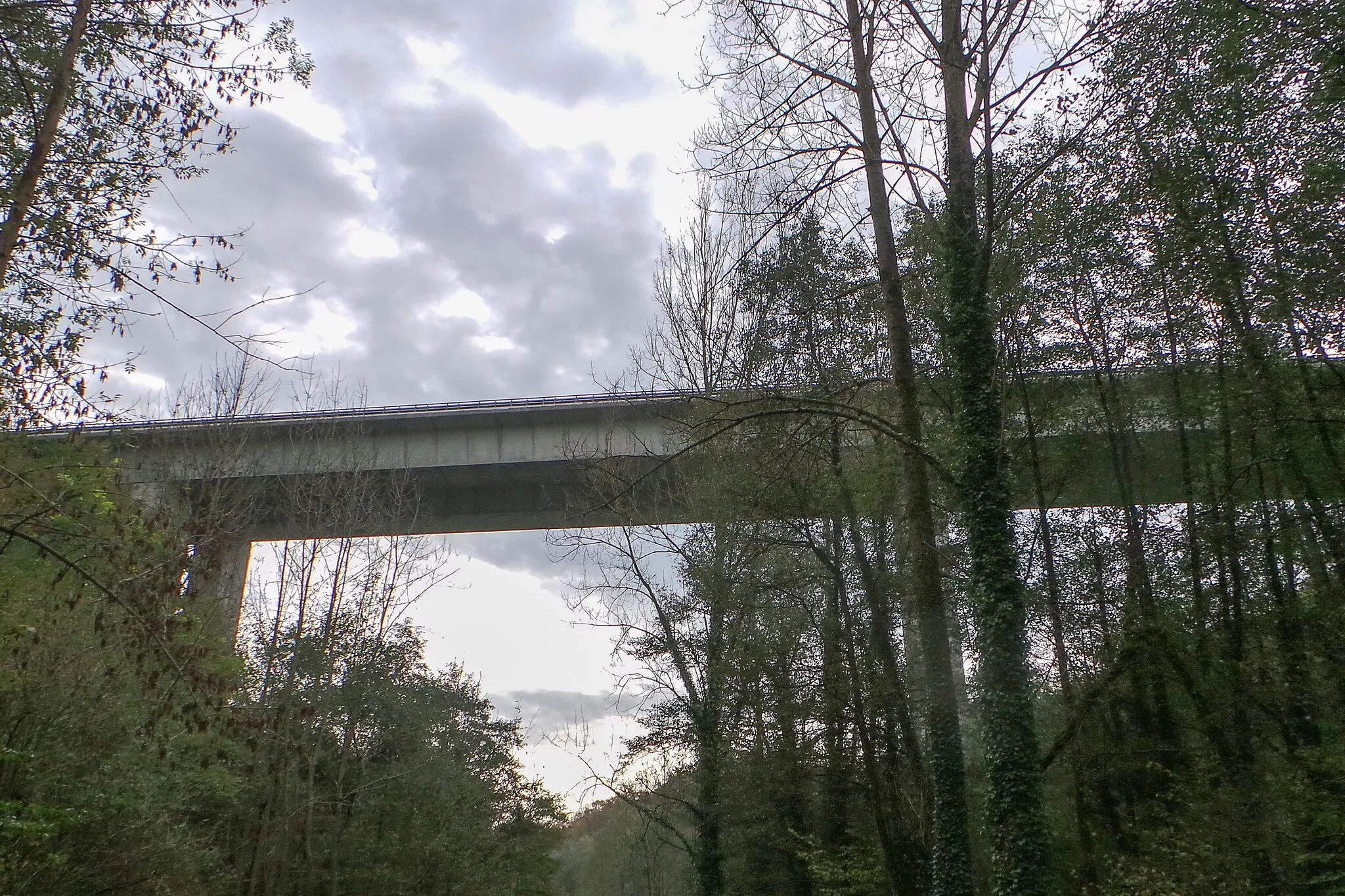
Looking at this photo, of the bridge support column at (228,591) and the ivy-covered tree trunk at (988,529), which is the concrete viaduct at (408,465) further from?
the ivy-covered tree trunk at (988,529)

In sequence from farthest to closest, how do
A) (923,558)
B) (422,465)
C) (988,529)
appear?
(422,465) → (923,558) → (988,529)

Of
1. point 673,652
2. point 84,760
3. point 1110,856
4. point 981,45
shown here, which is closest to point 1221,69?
point 981,45

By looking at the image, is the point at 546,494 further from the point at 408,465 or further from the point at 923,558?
the point at 923,558

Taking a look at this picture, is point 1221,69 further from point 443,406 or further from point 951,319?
point 443,406

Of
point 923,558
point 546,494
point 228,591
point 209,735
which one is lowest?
point 209,735

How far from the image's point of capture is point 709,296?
24078 mm

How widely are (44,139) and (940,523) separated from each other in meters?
14.1

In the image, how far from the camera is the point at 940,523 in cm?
1708

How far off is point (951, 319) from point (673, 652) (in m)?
11.3

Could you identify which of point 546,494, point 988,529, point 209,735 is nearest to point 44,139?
→ point 209,735

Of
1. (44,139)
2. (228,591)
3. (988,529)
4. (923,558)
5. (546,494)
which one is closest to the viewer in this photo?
(44,139)

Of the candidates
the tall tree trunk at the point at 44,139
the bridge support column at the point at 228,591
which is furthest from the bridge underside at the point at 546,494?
the tall tree trunk at the point at 44,139

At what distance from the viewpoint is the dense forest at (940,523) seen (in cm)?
830

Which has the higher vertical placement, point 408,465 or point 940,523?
point 408,465
